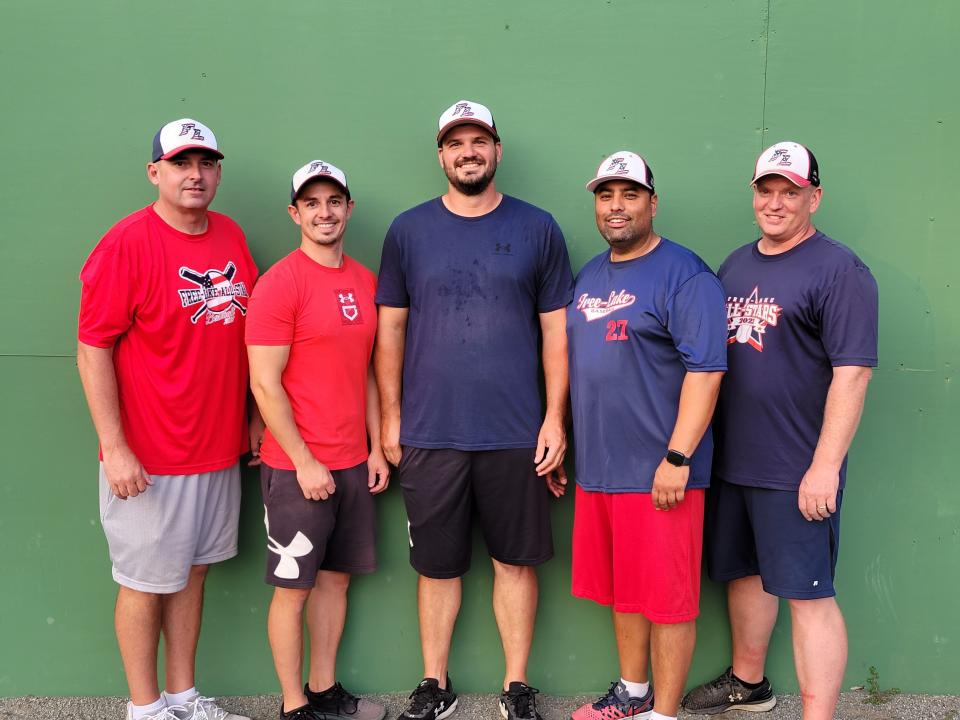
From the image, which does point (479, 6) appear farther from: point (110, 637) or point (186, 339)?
point (110, 637)

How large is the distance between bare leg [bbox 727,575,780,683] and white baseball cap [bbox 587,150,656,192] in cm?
175

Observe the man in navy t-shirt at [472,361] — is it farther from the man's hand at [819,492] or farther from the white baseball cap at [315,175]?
the man's hand at [819,492]

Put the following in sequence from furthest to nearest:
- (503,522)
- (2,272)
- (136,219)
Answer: (2,272), (503,522), (136,219)

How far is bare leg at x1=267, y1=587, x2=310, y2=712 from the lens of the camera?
2857 millimetres

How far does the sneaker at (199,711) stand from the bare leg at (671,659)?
5.87 feet

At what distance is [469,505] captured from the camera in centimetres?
298

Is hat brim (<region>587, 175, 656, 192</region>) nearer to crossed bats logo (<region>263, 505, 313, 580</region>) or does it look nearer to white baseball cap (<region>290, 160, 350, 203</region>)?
white baseball cap (<region>290, 160, 350, 203</region>)

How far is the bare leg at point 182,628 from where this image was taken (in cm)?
294

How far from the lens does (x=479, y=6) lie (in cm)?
308

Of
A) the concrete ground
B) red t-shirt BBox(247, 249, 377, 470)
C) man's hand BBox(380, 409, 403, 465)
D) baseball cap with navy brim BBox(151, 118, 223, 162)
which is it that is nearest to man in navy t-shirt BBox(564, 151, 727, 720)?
the concrete ground

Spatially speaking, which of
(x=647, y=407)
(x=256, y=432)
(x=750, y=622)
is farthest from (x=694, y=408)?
(x=256, y=432)

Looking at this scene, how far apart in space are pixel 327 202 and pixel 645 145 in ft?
4.66

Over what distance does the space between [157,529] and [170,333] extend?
76cm

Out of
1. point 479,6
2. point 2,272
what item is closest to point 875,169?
point 479,6
